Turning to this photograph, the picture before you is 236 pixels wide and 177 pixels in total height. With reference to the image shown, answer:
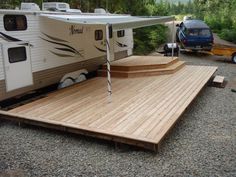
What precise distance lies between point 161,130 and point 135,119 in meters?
0.85

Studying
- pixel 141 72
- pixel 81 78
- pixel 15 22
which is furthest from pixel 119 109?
pixel 141 72

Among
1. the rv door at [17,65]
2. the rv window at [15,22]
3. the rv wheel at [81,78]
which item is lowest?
the rv wheel at [81,78]

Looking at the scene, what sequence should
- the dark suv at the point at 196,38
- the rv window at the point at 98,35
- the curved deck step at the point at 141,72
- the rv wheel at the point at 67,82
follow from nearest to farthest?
the rv wheel at the point at 67,82, the curved deck step at the point at 141,72, the rv window at the point at 98,35, the dark suv at the point at 196,38

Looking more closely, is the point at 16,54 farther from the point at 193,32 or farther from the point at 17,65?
the point at 193,32

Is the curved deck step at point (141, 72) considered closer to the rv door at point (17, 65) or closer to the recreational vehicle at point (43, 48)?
the recreational vehicle at point (43, 48)

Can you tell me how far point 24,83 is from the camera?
8.29m

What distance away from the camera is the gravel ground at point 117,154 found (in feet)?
18.0

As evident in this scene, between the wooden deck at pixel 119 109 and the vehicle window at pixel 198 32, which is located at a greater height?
the vehicle window at pixel 198 32

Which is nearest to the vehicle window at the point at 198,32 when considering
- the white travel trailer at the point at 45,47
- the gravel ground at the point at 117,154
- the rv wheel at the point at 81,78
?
the white travel trailer at the point at 45,47

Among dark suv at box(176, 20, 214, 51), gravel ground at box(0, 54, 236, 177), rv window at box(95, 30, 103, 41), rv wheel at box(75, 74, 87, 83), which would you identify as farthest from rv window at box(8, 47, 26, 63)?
dark suv at box(176, 20, 214, 51)

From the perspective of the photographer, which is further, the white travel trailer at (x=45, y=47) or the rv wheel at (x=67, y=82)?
the rv wheel at (x=67, y=82)

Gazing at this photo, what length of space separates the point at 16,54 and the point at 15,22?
0.79 m

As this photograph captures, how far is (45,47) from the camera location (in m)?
8.97

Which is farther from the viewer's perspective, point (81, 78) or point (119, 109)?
point (81, 78)
